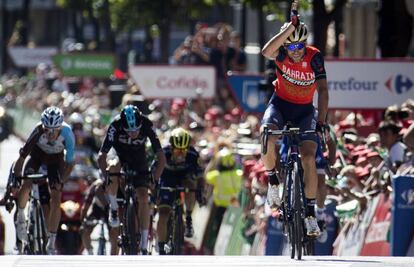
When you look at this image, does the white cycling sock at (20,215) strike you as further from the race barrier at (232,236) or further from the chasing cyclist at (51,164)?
the race barrier at (232,236)

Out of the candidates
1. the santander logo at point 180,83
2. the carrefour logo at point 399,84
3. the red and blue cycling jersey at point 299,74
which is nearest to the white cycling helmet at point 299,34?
the red and blue cycling jersey at point 299,74

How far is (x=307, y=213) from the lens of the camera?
15.2 metres

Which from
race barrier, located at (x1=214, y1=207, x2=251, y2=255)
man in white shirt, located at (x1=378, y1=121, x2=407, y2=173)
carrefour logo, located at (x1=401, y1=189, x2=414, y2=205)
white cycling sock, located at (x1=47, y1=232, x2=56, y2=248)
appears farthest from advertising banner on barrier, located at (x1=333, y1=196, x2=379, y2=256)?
race barrier, located at (x1=214, y1=207, x2=251, y2=255)

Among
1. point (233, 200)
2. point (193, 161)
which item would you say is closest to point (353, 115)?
point (233, 200)

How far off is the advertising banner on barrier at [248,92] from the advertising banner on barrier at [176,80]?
4.65m

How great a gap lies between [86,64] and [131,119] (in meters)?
29.2

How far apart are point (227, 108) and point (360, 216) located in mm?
13915

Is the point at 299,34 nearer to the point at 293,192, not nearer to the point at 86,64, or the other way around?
the point at 293,192

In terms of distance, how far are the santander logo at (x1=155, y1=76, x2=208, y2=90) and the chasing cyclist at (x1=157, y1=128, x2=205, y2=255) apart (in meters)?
10.1

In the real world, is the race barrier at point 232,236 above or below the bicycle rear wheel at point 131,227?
below

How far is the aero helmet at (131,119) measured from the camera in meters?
18.8

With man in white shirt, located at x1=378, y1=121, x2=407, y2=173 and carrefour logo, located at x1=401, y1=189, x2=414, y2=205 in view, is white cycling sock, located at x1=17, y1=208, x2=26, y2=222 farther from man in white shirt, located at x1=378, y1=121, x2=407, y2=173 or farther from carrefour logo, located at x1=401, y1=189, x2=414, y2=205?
carrefour logo, located at x1=401, y1=189, x2=414, y2=205

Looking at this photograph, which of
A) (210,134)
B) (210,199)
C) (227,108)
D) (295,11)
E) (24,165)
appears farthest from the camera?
(227,108)

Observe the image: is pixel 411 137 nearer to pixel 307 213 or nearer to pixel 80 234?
pixel 307 213
